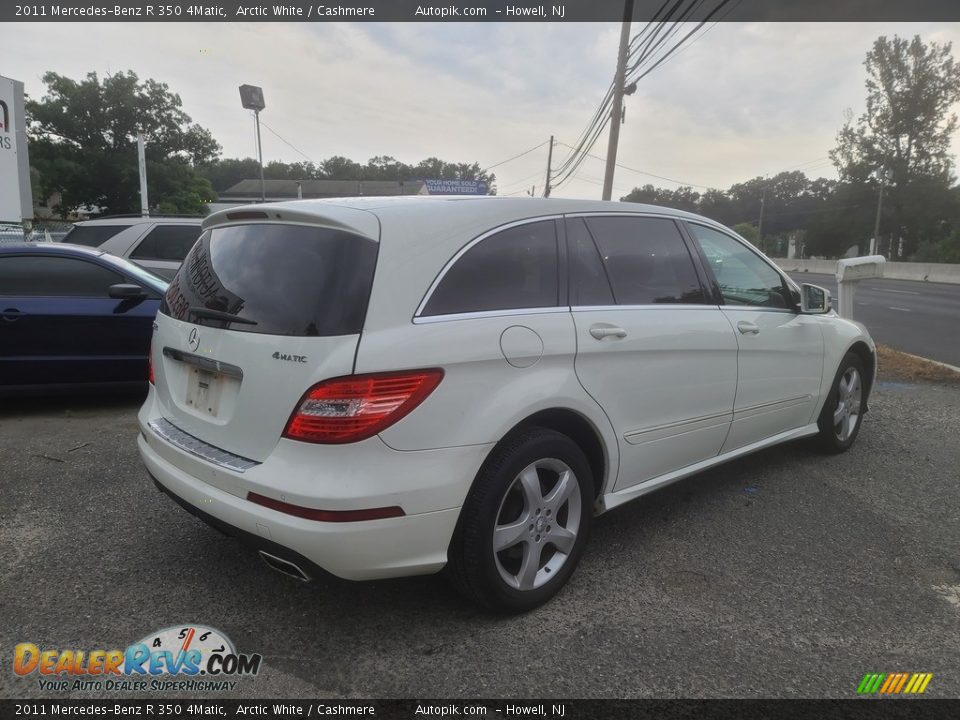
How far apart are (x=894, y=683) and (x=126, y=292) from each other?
5.51m

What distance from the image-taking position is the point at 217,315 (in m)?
2.54

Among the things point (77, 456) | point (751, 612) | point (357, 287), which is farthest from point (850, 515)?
point (77, 456)

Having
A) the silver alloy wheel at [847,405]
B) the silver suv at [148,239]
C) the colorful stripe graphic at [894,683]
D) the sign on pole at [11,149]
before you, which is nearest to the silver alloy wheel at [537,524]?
the colorful stripe graphic at [894,683]

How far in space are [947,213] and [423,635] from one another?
6937cm

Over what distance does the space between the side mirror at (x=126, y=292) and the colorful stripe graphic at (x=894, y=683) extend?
17.8 ft

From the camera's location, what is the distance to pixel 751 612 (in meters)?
2.67

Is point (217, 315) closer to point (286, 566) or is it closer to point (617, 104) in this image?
point (286, 566)

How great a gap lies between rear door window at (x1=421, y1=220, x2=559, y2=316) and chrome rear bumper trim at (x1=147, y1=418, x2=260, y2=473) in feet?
2.82

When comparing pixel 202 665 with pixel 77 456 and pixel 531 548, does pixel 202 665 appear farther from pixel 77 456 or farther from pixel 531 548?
pixel 77 456

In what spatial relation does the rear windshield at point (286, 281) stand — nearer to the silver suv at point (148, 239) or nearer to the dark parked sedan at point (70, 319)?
the dark parked sedan at point (70, 319)

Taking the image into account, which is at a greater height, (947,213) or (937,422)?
(947,213)

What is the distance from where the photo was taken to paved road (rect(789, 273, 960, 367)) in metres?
10.3

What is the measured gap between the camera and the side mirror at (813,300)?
4078mm

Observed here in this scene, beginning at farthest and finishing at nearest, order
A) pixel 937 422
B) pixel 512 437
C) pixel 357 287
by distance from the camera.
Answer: pixel 937 422
pixel 512 437
pixel 357 287
